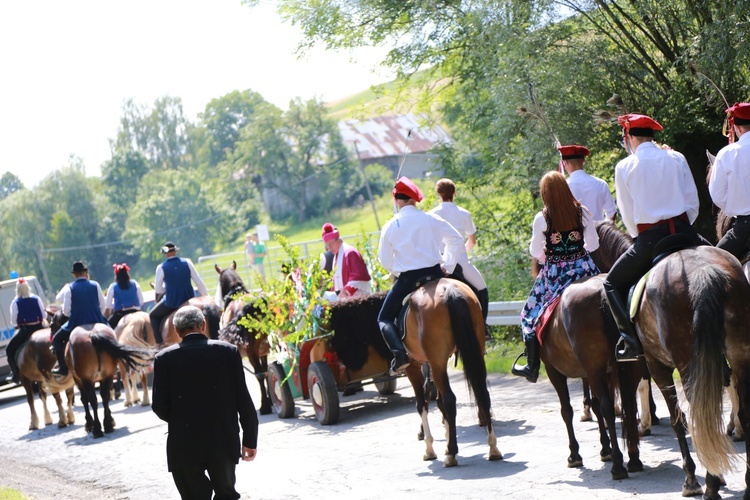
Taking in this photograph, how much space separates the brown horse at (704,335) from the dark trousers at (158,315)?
39.6ft

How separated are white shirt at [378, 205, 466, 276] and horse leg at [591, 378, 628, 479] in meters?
2.41

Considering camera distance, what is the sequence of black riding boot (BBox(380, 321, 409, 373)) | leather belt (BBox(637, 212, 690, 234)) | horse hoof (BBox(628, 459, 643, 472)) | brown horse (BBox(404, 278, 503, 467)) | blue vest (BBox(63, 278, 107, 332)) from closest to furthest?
leather belt (BBox(637, 212, 690, 234))
horse hoof (BBox(628, 459, 643, 472))
brown horse (BBox(404, 278, 503, 467))
black riding boot (BBox(380, 321, 409, 373))
blue vest (BBox(63, 278, 107, 332))

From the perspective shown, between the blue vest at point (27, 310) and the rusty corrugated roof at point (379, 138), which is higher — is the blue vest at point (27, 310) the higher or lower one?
the lower one

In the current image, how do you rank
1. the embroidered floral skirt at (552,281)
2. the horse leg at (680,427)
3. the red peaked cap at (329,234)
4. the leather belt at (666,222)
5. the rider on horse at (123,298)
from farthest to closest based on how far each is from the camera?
the rider on horse at (123,298), the red peaked cap at (329,234), the embroidered floral skirt at (552,281), the leather belt at (666,222), the horse leg at (680,427)

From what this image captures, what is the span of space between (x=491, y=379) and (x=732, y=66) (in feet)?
17.7

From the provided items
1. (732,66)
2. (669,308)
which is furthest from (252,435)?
(732,66)

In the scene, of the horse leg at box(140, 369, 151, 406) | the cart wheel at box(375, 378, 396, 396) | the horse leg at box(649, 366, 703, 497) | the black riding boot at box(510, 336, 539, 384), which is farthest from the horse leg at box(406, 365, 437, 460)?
the horse leg at box(140, 369, 151, 406)

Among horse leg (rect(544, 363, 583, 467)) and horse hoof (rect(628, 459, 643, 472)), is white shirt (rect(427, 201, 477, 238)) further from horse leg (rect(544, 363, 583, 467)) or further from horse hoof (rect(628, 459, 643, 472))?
horse hoof (rect(628, 459, 643, 472))

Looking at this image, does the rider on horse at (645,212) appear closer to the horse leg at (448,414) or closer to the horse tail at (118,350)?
the horse leg at (448,414)

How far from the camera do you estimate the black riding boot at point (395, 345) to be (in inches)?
392

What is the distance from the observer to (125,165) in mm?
106125

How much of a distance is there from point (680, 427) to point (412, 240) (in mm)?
3724

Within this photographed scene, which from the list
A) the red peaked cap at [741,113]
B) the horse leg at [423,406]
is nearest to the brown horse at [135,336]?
the horse leg at [423,406]

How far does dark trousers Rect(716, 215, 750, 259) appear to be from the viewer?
26.2 feet
